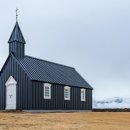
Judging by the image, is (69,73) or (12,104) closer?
(12,104)

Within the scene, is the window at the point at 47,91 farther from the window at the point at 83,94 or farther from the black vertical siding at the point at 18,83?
the window at the point at 83,94

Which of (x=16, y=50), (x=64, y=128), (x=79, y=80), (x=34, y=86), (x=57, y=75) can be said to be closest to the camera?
(x=64, y=128)

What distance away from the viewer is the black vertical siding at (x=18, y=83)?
33.8 meters

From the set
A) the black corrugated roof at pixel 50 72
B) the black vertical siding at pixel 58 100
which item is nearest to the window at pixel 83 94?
the black vertical siding at pixel 58 100

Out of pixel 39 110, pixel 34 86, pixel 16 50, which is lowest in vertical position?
pixel 39 110

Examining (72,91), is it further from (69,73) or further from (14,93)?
(14,93)

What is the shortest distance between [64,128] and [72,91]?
83.3 ft

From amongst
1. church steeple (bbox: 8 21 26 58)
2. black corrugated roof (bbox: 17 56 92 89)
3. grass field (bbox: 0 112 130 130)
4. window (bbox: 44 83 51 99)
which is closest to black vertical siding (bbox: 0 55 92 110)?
window (bbox: 44 83 51 99)

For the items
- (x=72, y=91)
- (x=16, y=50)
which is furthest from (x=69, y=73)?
(x=16, y=50)

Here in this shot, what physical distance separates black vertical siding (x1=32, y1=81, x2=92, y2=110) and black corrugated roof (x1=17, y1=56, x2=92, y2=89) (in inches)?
29.4

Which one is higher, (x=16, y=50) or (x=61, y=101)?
(x=16, y=50)

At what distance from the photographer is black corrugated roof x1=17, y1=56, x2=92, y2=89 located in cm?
3534

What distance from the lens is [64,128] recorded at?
588 inches

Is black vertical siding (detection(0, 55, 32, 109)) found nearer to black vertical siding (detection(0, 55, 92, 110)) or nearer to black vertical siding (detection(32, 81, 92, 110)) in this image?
black vertical siding (detection(0, 55, 92, 110))
